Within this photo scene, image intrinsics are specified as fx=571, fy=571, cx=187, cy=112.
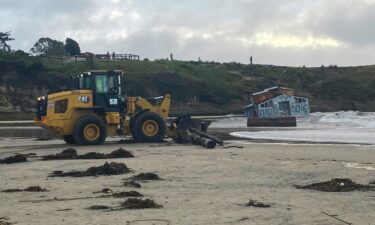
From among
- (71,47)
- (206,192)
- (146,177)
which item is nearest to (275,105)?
(146,177)

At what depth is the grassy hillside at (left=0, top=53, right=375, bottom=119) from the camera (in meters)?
68.2

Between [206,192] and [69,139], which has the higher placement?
[69,139]

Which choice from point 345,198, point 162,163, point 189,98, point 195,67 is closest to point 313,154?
point 162,163

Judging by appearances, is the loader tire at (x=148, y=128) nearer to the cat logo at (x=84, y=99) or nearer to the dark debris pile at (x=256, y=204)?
the cat logo at (x=84, y=99)

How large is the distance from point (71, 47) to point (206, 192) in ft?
345

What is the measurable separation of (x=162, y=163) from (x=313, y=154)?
5.91 metres

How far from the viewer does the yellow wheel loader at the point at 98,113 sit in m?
24.8

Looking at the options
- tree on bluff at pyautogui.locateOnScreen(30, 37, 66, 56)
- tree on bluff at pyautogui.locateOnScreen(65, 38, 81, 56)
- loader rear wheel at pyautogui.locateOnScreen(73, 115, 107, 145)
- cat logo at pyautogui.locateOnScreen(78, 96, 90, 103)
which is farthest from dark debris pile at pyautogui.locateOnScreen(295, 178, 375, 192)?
tree on bluff at pyautogui.locateOnScreen(30, 37, 66, 56)

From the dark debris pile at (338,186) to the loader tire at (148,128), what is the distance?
14.5m

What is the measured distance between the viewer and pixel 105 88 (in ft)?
83.4

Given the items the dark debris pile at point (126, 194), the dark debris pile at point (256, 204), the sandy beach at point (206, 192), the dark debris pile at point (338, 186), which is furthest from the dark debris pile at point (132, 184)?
the dark debris pile at point (338, 186)

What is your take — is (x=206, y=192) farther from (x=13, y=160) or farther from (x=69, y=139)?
(x=69, y=139)

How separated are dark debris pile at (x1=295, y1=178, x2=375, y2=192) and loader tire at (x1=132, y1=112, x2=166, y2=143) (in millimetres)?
14453

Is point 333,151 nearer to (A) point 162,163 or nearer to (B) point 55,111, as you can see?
(A) point 162,163
